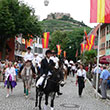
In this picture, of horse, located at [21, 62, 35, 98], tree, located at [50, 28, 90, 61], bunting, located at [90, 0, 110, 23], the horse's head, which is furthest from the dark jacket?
tree, located at [50, 28, 90, 61]

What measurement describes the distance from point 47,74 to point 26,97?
4.23 metres

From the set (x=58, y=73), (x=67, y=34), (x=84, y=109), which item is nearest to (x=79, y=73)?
(x=84, y=109)

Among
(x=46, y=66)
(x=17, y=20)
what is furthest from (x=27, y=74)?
(x=17, y=20)

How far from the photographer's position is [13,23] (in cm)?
3931

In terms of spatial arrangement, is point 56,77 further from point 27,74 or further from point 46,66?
point 27,74

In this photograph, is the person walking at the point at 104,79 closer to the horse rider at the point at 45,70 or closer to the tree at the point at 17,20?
the horse rider at the point at 45,70

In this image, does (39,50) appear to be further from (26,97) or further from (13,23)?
(26,97)

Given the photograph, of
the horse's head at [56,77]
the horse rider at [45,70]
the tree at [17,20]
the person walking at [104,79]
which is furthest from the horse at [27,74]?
the tree at [17,20]

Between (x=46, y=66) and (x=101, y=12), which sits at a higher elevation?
(x=101, y=12)

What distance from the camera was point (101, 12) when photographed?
50.2 ft

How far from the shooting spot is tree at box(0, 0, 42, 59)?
1558 inches

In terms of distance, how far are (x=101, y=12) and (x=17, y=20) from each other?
27.3 meters

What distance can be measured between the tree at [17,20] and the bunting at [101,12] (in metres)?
25.2

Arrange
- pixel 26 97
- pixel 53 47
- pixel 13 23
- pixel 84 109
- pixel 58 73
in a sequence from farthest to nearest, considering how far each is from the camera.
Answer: pixel 53 47 < pixel 13 23 < pixel 26 97 < pixel 84 109 < pixel 58 73
